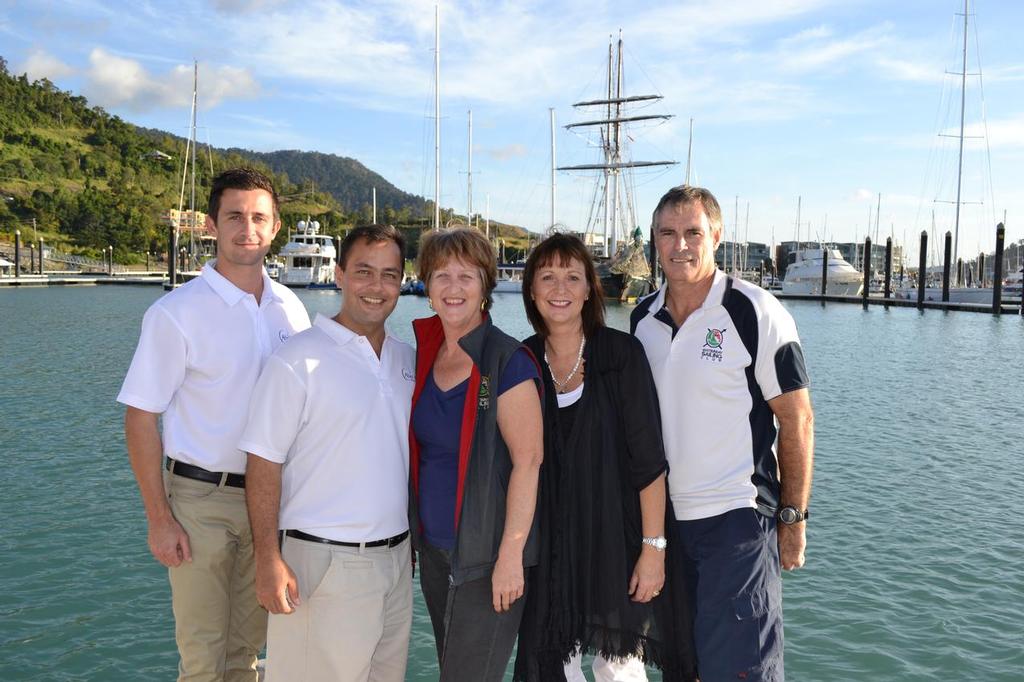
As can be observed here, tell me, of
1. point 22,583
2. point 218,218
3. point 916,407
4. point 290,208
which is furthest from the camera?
point 290,208

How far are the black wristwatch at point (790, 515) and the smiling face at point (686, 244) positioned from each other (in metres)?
1.07

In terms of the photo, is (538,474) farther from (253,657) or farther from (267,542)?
(253,657)

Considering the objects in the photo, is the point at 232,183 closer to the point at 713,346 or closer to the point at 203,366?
the point at 203,366

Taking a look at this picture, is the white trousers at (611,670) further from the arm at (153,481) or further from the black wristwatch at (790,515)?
the arm at (153,481)

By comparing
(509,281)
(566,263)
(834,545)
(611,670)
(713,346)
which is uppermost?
(509,281)

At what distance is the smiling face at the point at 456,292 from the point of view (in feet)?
10.0

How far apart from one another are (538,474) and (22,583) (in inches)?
256

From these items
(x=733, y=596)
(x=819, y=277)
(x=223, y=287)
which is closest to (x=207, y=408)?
(x=223, y=287)

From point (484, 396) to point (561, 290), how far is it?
58 cm

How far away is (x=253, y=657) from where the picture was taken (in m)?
3.81

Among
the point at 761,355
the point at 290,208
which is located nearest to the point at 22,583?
the point at 761,355

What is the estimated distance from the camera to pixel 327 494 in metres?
3.04

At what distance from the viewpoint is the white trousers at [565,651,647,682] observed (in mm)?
3613

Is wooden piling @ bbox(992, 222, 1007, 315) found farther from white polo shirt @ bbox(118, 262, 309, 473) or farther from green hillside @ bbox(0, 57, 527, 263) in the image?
white polo shirt @ bbox(118, 262, 309, 473)
